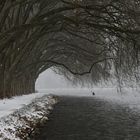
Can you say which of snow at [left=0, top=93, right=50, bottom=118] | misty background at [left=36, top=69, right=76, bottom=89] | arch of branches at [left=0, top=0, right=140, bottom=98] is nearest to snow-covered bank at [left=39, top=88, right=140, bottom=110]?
arch of branches at [left=0, top=0, right=140, bottom=98]

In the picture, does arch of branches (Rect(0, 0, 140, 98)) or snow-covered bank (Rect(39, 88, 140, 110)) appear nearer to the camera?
arch of branches (Rect(0, 0, 140, 98))

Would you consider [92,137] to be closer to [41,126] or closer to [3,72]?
[41,126]

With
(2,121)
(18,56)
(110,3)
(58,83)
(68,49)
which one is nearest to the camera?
(2,121)

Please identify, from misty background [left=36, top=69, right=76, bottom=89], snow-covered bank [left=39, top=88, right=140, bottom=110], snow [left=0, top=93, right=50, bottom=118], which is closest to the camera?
snow [left=0, top=93, right=50, bottom=118]

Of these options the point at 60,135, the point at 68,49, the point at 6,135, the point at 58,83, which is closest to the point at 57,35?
the point at 68,49

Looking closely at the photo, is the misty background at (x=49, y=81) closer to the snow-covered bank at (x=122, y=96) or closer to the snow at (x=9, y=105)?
the snow-covered bank at (x=122, y=96)

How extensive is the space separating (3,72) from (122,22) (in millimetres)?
10427

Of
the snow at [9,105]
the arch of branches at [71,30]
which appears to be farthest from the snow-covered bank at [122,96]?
the snow at [9,105]

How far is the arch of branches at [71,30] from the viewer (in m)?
17.2

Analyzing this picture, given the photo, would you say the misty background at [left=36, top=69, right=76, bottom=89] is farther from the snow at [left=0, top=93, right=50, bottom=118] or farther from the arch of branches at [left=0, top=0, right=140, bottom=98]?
the snow at [left=0, top=93, right=50, bottom=118]

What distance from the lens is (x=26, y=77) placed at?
39.4m

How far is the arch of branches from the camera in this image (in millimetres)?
17250

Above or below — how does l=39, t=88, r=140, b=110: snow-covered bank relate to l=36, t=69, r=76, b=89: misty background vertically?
below

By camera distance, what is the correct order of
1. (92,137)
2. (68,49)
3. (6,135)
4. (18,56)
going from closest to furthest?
(6,135) → (92,137) → (18,56) → (68,49)
